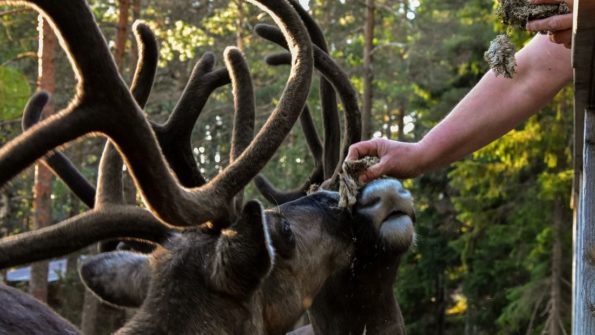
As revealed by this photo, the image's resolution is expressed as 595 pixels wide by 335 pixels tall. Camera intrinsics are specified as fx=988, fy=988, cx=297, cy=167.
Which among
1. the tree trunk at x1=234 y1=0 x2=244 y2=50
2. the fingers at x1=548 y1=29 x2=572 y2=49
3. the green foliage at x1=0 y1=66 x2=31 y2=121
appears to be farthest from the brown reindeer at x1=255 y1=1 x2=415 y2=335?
the tree trunk at x1=234 y1=0 x2=244 y2=50

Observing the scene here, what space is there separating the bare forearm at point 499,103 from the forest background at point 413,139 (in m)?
9.87

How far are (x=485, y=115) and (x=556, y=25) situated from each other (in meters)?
1.24

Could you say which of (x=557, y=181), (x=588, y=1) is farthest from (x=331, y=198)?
(x=557, y=181)

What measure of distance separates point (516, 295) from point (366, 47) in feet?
24.4

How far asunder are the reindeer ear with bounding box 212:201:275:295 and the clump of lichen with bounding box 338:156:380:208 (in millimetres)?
796

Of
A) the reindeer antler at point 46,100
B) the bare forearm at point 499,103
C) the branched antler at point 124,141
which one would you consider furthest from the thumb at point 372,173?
the reindeer antler at point 46,100

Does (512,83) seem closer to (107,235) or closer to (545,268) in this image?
(107,235)

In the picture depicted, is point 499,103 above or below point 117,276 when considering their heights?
above

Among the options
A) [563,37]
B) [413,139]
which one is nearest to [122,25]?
[563,37]

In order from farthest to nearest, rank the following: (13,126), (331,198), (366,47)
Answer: (366,47), (13,126), (331,198)

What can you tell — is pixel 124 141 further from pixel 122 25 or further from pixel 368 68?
pixel 368 68

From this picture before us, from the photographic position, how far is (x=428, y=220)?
1384 inches

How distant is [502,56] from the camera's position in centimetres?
396

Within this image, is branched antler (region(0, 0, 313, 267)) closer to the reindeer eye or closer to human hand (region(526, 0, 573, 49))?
the reindeer eye
